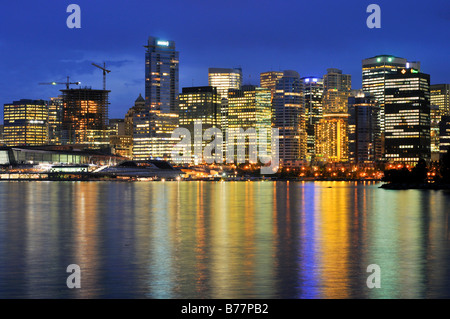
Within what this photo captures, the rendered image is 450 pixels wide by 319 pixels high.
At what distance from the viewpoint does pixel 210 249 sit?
41.0 meters

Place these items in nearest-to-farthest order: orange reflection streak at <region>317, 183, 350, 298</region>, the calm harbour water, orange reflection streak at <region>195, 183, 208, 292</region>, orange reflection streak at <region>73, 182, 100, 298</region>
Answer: the calm harbour water, orange reflection streak at <region>317, 183, 350, 298</region>, orange reflection streak at <region>195, 183, 208, 292</region>, orange reflection streak at <region>73, 182, 100, 298</region>

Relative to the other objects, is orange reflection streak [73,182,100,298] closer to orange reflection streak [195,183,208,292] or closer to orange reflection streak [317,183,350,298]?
orange reflection streak [195,183,208,292]

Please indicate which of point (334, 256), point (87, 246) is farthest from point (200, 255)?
point (87, 246)

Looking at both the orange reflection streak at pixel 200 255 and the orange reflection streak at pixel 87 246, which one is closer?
the orange reflection streak at pixel 200 255

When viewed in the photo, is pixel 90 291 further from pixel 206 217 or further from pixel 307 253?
pixel 206 217

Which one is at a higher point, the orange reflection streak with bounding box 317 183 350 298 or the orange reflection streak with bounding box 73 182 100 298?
the orange reflection streak with bounding box 73 182 100 298

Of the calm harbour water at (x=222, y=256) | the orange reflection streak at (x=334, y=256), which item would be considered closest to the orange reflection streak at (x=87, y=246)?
the calm harbour water at (x=222, y=256)

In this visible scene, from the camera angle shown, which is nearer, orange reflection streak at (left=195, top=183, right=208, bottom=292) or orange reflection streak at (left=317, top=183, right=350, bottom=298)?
orange reflection streak at (left=317, top=183, right=350, bottom=298)

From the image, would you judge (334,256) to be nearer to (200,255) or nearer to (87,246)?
(200,255)

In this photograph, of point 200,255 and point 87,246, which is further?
point 87,246

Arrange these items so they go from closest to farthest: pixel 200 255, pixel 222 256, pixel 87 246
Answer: pixel 222 256 → pixel 200 255 → pixel 87 246

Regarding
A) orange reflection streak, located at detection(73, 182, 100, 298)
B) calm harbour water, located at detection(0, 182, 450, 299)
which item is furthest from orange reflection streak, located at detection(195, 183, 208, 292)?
orange reflection streak, located at detection(73, 182, 100, 298)

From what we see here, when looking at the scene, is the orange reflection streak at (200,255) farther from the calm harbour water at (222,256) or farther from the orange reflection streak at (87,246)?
the orange reflection streak at (87,246)
